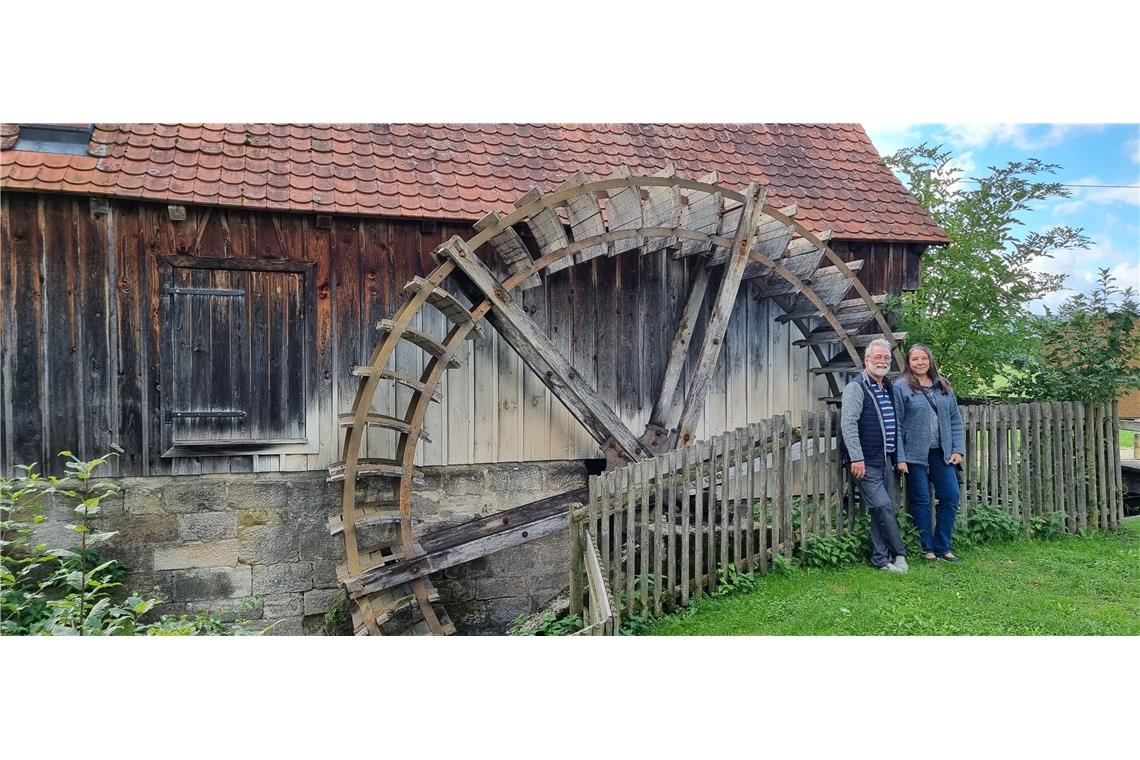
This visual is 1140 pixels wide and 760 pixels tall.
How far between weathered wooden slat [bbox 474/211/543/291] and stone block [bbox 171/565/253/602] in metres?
3.07

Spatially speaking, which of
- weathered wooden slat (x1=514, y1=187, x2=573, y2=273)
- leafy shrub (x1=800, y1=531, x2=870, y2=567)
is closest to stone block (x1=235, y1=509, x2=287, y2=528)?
weathered wooden slat (x1=514, y1=187, x2=573, y2=273)

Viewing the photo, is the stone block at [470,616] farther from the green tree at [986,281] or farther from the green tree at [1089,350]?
the green tree at [1089,350]

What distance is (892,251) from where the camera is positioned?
22.5ft

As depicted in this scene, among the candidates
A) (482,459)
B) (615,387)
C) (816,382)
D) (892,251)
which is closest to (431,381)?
(482,459)

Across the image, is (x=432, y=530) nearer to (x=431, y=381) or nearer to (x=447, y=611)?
(x=447, y=611)

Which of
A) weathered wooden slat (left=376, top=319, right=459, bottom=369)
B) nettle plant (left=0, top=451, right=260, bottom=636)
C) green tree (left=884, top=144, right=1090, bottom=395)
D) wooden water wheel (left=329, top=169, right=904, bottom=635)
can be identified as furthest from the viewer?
green tree (left=884, top=144, right=1090, bottom=395)

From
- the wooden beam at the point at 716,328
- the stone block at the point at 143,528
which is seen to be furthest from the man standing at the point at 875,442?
the stone block at the point at 143,528

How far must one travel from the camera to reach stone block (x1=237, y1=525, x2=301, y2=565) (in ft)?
18.5

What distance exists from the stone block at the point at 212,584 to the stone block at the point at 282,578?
7 centimetres

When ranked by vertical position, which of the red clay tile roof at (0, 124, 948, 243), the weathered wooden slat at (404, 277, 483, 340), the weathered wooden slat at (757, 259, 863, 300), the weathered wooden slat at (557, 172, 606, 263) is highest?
the red clay tile roof at (0, 124, 948, 243)

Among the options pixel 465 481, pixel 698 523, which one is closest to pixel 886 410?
pixel 698 523

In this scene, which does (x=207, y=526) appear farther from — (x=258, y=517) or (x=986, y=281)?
(x=986, y=281)

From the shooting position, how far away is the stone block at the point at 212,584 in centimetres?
554

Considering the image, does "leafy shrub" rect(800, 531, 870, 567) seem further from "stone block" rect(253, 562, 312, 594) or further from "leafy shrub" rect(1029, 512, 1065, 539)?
"stone block" rect(253, 562, 312, 594)
